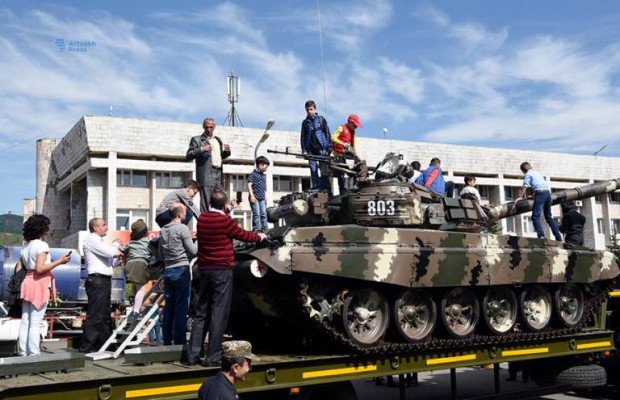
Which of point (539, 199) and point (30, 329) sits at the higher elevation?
point (539, 199)

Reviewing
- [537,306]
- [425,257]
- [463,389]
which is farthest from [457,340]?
[463,389]

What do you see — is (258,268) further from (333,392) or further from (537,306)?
(537,306)

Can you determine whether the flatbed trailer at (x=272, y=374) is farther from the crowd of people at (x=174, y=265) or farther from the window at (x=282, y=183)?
the window at (x=282, y=183)

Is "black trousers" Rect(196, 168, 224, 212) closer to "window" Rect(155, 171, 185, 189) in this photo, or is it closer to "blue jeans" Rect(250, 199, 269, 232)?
"blue jeans" Rect(250, 199, 269, 232)

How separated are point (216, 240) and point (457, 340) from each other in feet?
12.1

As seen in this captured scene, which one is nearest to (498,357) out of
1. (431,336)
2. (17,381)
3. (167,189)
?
(431,336)

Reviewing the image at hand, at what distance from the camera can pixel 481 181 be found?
181 feet

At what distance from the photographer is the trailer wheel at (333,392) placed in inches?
323

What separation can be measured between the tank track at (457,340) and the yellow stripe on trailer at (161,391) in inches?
70.5

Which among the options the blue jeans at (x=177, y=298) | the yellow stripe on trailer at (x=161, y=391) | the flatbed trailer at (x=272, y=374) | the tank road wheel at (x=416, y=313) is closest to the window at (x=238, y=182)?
the flatbed trailer at (x=272, y=374)

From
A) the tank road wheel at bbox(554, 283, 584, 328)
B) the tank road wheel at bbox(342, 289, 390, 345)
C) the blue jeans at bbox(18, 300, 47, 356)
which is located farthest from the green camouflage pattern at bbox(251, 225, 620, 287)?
the blue jeans at bbox(18, 300, 47, 356)

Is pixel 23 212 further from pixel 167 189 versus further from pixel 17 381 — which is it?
pixel 17 381

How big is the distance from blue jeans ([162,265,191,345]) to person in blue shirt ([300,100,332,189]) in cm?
407

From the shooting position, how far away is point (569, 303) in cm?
1138
